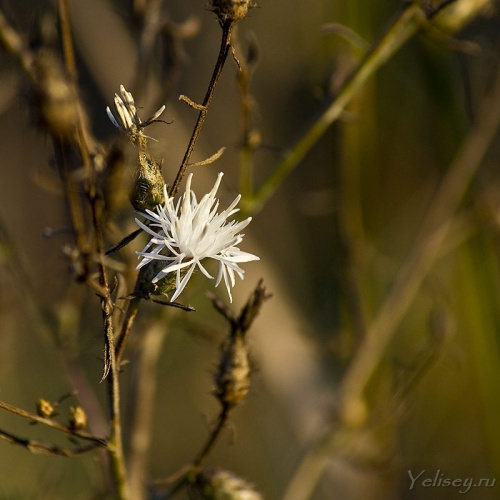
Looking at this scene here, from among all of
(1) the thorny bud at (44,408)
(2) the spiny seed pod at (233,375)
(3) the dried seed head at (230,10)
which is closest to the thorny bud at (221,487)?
(2) the spiny seed pod at (233,375)

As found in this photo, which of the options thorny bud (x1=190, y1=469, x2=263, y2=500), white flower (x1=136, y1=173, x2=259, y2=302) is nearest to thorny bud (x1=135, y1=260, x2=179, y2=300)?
white flower (x1=136, y1=173, x2=259, y2=302)

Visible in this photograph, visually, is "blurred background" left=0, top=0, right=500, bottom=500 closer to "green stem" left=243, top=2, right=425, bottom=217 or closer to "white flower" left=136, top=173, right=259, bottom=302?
"green stem" left=243, top=2, right=425, bottom=217

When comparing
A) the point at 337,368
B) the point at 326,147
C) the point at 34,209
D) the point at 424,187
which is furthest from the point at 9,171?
the point at 424,187

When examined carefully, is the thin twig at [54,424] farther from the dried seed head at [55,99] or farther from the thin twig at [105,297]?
the dried seed head at [55,99]

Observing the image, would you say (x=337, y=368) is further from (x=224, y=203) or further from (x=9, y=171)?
(x=9, y=171)

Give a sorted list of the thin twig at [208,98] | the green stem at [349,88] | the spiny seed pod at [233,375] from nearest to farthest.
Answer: the thin twig at [208,98] → the spiny seed pod at [233,375] → the green stem at [349,88]
